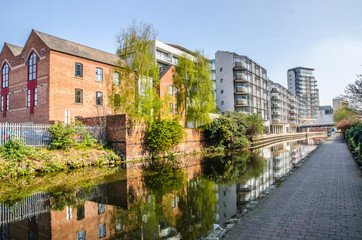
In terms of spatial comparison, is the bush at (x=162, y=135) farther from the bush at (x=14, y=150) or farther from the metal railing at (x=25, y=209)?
the metal railing at (x=25, y=209)

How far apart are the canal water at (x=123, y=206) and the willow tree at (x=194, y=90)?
15.3 metres

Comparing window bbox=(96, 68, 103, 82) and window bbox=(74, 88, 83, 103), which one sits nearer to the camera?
window bbox=(74, 88, 83, 103)

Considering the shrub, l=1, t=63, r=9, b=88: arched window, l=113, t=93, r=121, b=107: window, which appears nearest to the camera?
the shrub

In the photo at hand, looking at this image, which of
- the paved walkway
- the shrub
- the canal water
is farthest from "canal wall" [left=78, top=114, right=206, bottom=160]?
the paved walkway

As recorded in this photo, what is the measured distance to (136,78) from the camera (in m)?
18.3

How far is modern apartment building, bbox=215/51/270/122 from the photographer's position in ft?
163

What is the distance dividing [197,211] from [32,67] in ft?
80.4

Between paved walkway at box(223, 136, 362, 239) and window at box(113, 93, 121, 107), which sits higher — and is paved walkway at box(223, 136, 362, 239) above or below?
below

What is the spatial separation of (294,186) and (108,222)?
6096 millimetres

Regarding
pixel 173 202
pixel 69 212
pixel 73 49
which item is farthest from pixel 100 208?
pixel 73 49

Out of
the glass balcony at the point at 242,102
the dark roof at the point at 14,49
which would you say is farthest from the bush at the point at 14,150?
the glass balcony at the point at 242,102

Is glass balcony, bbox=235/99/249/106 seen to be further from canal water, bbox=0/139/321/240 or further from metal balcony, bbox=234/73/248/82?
canal water, bbox=0/139/321/240

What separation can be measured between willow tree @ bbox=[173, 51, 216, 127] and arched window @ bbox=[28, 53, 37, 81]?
14343 mm

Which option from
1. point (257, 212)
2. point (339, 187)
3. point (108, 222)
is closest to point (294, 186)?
point (339, 187)
